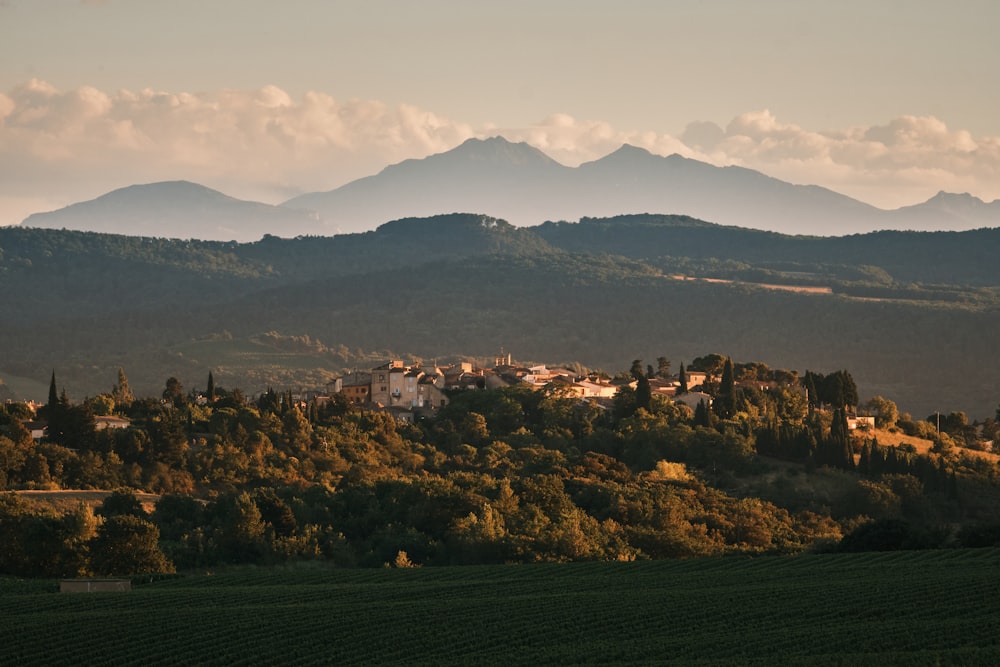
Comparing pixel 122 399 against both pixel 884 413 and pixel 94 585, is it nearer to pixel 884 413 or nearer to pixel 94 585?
pixel 884 413

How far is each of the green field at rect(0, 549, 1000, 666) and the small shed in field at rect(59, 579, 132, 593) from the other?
50 cm

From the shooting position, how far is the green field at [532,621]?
1257 inches

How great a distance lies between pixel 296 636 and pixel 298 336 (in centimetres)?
15585

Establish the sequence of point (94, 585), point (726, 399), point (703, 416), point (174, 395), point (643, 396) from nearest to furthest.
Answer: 1. point (94, 585)
2. point (703, 416)
3. point (643, 396)
4. point (726, 399)
5. point (174, 395)

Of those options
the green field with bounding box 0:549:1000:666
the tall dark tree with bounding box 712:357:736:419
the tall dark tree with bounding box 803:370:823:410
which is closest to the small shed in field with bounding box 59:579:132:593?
the green field with bounding box 0:549:1000:666

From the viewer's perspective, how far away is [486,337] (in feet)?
627

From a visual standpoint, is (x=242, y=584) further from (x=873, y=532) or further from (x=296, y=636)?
(x=873, y=532)

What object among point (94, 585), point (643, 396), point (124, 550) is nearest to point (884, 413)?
point (643, 396)

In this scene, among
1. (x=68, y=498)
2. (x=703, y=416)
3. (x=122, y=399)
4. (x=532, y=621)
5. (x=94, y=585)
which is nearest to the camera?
(x=532, y=621)

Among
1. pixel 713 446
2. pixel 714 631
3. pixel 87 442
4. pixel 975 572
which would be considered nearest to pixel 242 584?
pixel 714 631

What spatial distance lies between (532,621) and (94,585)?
49.0 feet

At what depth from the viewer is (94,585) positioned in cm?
4484

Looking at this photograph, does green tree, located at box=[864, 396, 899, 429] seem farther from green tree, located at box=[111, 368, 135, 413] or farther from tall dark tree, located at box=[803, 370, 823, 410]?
green tree, located at box=[111, 368, 135, 413]

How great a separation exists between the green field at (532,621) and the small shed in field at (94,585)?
0.50 meters
